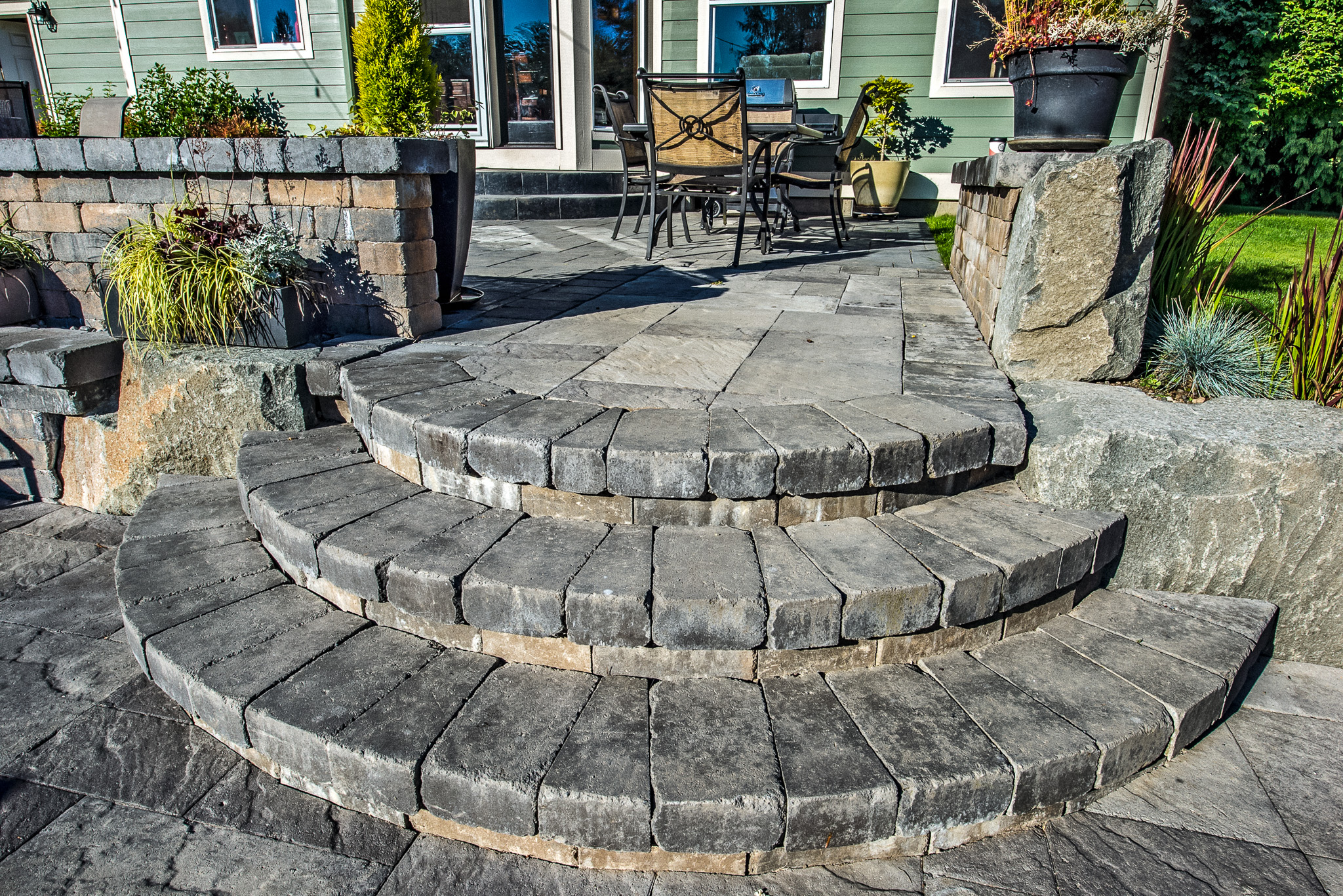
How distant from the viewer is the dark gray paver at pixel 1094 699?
62.5 inches

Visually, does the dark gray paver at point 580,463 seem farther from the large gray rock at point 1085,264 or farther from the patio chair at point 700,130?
the patio chair at point 700,130

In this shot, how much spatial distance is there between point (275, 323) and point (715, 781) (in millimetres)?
2322

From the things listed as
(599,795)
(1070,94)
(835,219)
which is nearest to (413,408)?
(599,795)

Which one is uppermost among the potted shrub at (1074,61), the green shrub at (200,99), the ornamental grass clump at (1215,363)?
the green shrub at (200,99)

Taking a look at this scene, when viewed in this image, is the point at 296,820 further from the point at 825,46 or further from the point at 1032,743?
the point at 825,46

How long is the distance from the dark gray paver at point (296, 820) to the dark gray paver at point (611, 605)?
54cm

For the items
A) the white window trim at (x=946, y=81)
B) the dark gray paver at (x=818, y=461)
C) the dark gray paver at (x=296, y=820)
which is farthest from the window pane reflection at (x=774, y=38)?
the dark gray paver at (x=296, y=820)

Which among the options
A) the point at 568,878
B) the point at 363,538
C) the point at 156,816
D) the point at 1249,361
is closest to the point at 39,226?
the point at 363,538

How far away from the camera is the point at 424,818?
1.56 m

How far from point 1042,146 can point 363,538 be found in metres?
2.88

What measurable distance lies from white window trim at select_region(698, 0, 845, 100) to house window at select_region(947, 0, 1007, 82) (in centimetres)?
101

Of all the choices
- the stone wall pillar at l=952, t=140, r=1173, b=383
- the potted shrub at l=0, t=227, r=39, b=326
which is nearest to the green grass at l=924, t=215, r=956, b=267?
the stone wall pillar at l=952, t=140, r=1173, b=383

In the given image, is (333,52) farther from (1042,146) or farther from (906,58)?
(1042,146)

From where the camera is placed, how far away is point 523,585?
67.4 inches
